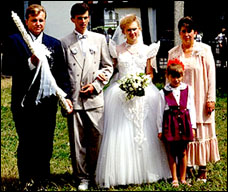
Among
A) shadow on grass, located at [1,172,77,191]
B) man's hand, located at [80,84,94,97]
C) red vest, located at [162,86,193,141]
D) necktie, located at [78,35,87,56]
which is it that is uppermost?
necktie, located at [78,35,87,56]

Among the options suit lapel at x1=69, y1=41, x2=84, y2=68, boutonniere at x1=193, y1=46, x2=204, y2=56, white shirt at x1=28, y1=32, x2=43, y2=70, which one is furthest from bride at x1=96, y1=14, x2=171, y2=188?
white shirt at x1=28, y1=32, x2=43, y2=70

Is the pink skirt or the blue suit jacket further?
the pink skirt

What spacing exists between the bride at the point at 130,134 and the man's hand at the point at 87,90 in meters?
0.45

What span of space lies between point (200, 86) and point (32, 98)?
2106 mm

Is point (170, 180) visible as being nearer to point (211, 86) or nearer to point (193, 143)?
point (193, 143)

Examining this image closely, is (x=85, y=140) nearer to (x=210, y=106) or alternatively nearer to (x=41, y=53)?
(x=41, y=53)

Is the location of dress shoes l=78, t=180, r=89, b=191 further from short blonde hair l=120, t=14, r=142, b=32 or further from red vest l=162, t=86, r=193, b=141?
short blonde hair l=120, t=14, r=142, b=32

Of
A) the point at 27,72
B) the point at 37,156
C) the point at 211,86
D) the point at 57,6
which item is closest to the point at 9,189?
the point at 37,156

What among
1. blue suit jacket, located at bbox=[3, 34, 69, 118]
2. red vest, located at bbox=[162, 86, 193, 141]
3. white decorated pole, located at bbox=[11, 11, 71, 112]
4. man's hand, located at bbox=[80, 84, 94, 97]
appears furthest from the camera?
red vest, located at bbox=[162, 86, 193, 141]

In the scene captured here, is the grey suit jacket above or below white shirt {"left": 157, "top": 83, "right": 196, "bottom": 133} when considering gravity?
above

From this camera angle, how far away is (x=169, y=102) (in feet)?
17.5

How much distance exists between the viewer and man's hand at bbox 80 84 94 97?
5152mm

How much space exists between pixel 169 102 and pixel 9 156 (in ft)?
10.4

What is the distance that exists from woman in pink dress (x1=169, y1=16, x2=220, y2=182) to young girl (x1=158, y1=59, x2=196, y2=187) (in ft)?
0.63
